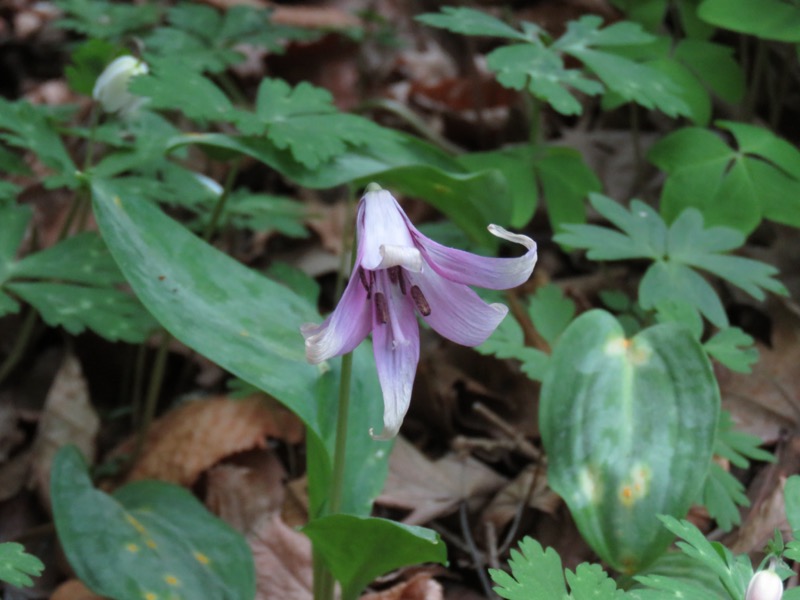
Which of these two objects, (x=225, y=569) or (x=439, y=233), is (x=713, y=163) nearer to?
(x=439, y=233)

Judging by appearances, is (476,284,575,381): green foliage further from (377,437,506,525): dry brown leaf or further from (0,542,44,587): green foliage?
(0,542,44,587): green foliage

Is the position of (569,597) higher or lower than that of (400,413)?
lower

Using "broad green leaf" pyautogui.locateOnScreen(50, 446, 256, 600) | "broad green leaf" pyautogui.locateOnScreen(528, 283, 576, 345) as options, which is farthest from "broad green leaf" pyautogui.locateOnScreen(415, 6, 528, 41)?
"broad green leaf" pyautogui.locateOnScreen(50, 446, 256, 600)

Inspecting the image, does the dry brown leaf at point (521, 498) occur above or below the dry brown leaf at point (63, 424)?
above

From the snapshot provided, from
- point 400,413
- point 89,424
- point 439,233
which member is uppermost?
point 400,413

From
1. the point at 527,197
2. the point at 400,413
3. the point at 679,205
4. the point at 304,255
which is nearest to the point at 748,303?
the point at 679,205

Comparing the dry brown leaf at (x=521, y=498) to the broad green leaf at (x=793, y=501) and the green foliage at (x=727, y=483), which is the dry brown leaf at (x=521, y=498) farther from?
the broad green leaf at (x=793, y=501)

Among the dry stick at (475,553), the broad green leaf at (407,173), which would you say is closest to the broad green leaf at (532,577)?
the dry stick at (475,553)
